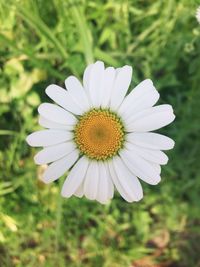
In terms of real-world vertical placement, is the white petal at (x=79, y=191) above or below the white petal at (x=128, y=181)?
below

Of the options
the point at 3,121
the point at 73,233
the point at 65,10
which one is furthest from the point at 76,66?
the point at 73,233

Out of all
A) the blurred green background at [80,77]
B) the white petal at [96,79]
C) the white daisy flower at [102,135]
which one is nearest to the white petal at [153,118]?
the white daisy flower at [102,135]

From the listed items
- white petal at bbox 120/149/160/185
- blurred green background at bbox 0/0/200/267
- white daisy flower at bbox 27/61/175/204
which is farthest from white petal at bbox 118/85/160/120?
blurred green background at bbox 0/0/200/267

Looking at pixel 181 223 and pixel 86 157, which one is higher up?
pixel 181 223

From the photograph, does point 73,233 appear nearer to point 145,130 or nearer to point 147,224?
point 147,224

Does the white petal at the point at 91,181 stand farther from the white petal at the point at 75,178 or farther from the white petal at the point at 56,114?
the white petal at the point at 56,114

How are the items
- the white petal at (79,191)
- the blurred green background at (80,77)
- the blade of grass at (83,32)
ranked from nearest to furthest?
the white petal at (79,191), the blade of grass at (83,32), the blurred green background at (80,77)
